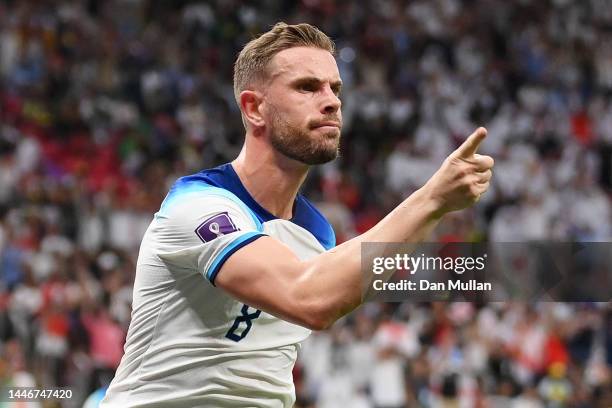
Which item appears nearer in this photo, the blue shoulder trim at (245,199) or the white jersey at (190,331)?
the white jersey at (190,331)

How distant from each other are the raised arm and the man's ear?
2.24ft

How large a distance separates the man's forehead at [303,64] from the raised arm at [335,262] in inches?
28.1

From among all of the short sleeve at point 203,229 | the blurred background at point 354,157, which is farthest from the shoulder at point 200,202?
the blurred background at point 354,157

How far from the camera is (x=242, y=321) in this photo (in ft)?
11.5

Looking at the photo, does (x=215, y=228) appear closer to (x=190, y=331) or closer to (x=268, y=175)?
(x=190, y=331)

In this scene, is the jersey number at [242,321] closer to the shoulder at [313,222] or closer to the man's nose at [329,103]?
the shoulder at [313,222]

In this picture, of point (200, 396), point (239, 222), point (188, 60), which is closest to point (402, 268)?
point (239, 222)

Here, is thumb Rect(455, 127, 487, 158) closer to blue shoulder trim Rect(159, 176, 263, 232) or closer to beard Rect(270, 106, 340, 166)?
beard Rect(270, 106, 340, 166)

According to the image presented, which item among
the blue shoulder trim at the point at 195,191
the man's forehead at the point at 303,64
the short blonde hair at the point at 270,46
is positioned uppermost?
the short blonde hair at the point at 270,46

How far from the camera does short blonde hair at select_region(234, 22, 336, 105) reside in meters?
3.71

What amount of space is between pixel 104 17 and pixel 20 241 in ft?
19.4

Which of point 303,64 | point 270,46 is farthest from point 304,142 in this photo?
point 270,46

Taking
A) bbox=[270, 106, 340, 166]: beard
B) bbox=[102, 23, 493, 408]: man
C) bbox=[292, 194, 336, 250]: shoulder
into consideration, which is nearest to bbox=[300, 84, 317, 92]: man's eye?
bbox=[102, 23, 493, 408]: man

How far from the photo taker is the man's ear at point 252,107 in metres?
3.74
